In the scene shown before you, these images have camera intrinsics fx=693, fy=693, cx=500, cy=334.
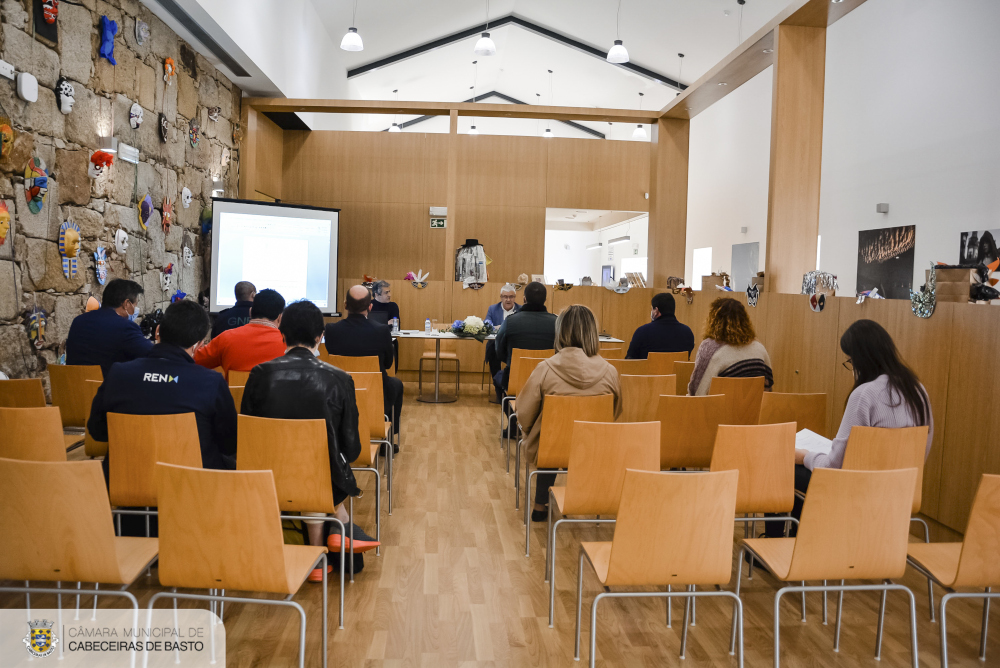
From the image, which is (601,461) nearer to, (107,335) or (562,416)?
(562,416)

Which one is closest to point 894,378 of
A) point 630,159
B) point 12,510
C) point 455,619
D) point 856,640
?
point 856,640

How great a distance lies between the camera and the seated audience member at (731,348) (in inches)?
160

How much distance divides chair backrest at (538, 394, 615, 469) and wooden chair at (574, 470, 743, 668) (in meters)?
1.25

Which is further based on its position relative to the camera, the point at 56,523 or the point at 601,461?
the point at 601,461

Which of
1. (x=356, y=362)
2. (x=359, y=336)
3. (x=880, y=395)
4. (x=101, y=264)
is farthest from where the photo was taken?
(x=101, y=264)

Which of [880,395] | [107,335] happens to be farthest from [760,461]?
[107,335]

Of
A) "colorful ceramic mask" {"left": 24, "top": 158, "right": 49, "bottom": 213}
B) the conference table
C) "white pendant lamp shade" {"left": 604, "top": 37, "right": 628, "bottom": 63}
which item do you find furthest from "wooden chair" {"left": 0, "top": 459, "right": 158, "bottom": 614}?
"white pendant lamp shade" {"left": 604, "top": 37, "right": 628, "bottom": 63}

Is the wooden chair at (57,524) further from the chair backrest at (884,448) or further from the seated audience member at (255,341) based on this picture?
the chair backrest at (884,448)

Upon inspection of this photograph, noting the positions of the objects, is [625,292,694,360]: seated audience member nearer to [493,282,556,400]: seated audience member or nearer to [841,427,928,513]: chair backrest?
[493,282,556,400]: seated audience member

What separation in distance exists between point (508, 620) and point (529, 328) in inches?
120

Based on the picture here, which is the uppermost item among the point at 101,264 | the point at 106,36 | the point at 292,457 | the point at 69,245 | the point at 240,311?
the point at 106,36

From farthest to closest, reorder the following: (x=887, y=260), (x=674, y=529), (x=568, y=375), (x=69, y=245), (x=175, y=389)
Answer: (x=887, y=260) < (x=69, y=245) < (x=568, y=375) < (x=175, y=389) < (x=674, y=529)

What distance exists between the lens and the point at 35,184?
4445 mm

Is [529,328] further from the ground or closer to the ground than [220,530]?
further from the ground
